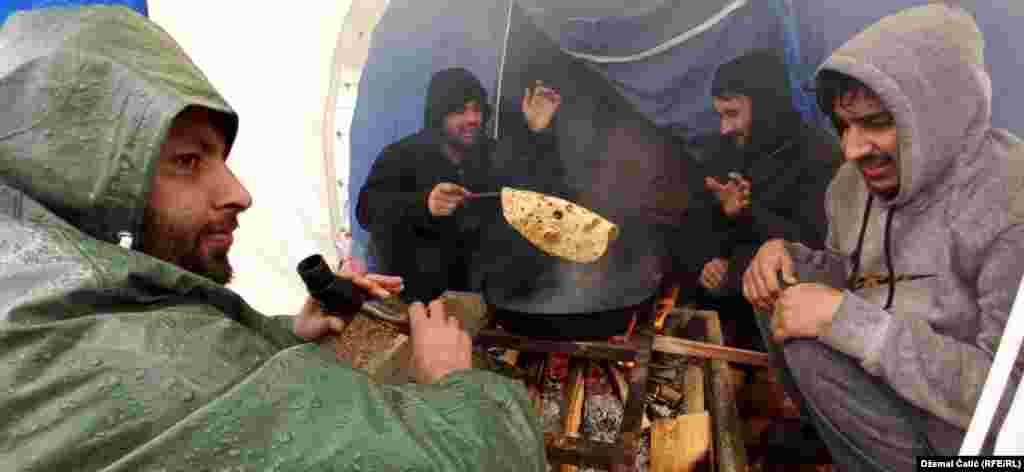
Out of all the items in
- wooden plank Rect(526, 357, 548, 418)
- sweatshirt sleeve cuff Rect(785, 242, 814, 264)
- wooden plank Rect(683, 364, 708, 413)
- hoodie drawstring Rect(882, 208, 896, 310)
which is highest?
hoodie drawstring Rect(882, 208, 896, 310)

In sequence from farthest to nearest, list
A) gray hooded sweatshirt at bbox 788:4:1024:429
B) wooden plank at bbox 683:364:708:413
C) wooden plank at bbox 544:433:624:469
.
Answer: wooden plank at bbox 683:364:708:413 → wooden plank at bbox 544:433:624:469 → gray hooded sweatshirt at bbox 788:4:1024:429

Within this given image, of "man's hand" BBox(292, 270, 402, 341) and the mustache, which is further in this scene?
"man's hand" BBox(292, 270, 402, 341)

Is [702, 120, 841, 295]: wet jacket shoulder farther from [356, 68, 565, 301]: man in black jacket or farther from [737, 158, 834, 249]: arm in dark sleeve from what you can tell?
[356, 68, 565, 301]: man in black jacket

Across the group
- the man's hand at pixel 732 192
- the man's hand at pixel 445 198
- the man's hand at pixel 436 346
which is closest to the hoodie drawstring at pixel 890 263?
the man's hand at pixel 732 192

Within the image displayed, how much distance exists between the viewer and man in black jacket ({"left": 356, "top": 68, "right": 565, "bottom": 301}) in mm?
2426

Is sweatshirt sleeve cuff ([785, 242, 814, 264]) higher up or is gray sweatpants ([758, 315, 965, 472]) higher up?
Result: sweatshirt sleeve cuff ([785, 242, 814, 264])

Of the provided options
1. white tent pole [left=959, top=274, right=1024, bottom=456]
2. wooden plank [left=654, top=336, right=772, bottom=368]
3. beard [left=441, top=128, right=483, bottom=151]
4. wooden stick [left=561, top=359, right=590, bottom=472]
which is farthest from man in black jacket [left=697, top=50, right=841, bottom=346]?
beard [left=441, top=128, right=483, bottom=151]

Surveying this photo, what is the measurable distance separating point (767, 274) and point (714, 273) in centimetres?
30

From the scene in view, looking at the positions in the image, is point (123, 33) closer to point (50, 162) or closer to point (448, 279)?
point (50, 162)

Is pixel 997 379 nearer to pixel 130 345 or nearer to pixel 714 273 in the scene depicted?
pixel 714 273

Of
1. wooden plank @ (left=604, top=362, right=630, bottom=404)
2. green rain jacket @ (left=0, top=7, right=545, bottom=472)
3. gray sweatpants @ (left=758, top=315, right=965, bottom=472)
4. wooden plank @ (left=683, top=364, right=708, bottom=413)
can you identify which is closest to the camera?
green rain jacket @ (left=0, top=7, right=545, bottom=472)

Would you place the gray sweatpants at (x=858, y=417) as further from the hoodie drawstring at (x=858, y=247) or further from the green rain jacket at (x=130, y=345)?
the green rain jacket at (x=130, y=345)

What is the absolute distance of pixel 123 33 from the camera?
4.98ft

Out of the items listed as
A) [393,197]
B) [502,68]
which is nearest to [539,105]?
[502,68]
